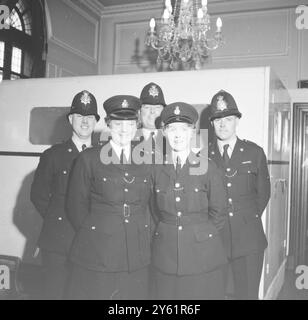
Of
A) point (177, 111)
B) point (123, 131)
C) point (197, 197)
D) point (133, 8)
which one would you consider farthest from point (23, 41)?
point (197, 197)

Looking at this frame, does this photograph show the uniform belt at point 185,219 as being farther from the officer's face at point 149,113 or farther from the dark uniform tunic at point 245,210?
the officer's face at point 149,113

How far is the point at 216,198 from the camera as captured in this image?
1.76m

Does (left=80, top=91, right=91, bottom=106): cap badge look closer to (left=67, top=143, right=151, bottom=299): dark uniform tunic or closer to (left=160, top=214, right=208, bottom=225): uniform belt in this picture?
(left=67, top=143, right=151, bottom=299): dark uniform tunic

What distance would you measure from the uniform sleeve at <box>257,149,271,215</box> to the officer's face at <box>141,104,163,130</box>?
1.90ft

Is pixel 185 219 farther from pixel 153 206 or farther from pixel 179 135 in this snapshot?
pixel 179 135

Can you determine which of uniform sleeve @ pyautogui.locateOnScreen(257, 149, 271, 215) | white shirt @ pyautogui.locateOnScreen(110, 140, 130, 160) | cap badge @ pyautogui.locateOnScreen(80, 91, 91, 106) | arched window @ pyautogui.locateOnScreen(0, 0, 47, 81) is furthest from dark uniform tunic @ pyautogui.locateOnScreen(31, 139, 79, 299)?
arched window @ pyautogui.locateOnScreen(0, 0, 47, 81)

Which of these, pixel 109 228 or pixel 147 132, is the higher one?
pixel 147 132

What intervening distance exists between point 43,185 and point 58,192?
0.12m

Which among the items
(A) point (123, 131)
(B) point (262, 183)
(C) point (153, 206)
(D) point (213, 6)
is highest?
(D) point (213, 6)

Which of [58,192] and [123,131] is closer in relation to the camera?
[123,131]

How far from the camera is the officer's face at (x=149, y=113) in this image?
214 cm

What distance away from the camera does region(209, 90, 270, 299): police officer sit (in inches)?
79.0

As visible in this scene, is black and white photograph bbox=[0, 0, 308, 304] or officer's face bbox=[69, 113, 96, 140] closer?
black and white photograph bbox=[0, 0, 308, 304]

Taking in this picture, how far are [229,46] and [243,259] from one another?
3449 mm
